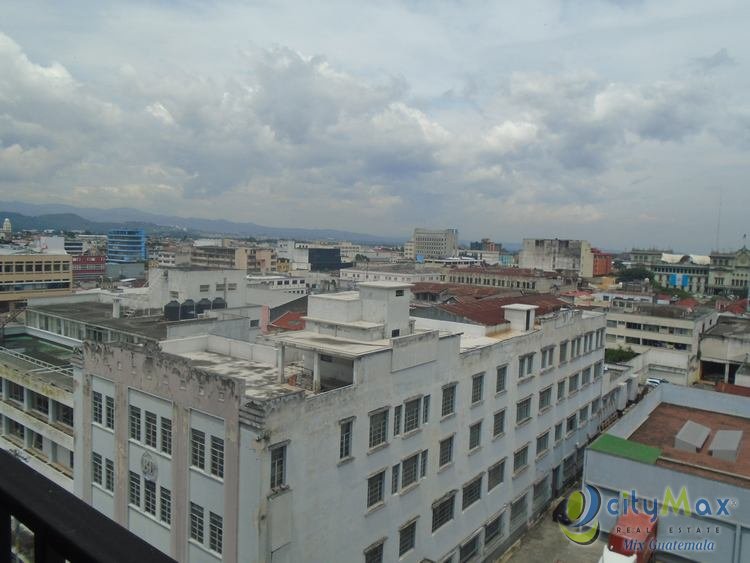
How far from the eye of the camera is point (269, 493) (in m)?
14.3

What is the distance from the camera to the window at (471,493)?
878 inches

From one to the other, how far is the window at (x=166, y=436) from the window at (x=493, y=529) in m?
13.3

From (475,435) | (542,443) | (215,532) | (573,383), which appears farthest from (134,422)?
(573,383)

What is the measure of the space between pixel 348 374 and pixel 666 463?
11.8 metres

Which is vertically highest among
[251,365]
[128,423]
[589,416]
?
[251,365]

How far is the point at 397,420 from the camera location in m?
18.6

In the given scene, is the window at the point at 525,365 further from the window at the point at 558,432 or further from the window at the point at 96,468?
the window at the point at 96,468

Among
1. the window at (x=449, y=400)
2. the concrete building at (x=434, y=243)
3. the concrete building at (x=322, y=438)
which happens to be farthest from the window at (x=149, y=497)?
the concrete building at (x=434, y=243)

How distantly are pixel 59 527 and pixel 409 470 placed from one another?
18.3 metres

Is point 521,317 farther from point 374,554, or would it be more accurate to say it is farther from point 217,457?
point 217,457

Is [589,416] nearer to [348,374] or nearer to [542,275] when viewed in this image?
[348,374]

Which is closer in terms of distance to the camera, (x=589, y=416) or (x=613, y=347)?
(x=589, y=416)

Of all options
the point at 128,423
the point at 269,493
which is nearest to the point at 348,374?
the point at 269,493

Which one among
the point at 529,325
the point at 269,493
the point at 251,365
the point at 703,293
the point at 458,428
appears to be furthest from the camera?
the point at 703,293
